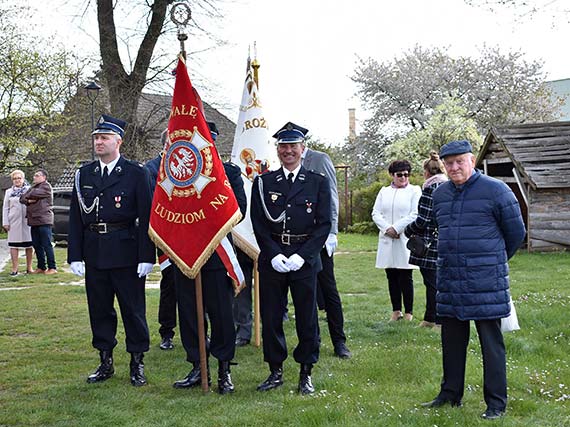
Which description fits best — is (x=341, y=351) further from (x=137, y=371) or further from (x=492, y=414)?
(x=492, y=414)

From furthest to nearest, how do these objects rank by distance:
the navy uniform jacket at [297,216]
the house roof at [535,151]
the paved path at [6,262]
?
the house roof at [535,151]
the paved path at [6,262]
the navy uniform jacket at [297,216]

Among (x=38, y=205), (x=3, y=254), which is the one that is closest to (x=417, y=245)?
(x=38, y=205)

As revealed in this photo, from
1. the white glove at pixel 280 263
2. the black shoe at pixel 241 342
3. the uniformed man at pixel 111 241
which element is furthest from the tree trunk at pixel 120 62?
the white glove at pixel 280 263

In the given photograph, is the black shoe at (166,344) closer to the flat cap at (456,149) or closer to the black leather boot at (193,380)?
the black leather boot at (193,380)

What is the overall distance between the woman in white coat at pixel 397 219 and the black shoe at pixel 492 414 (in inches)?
133

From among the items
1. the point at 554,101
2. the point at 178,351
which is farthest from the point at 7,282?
the point at 554,101

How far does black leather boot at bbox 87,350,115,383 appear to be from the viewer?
6016 millimetres

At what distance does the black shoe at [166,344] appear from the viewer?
7.22 m

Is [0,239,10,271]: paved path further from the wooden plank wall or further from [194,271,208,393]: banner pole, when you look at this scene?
the wooden plank wall

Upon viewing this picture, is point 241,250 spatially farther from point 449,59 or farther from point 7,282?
point 449,59

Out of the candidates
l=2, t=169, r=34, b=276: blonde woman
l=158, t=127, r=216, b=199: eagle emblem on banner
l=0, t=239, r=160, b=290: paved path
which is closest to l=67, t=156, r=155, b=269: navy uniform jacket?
l=158, t=127, r=216, b=199: eagle emblem on banner

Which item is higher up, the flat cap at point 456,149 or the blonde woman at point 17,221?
the flat cap at point 456,149

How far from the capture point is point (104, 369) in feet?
19.9

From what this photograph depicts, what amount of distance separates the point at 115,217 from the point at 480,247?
291 centimetres
